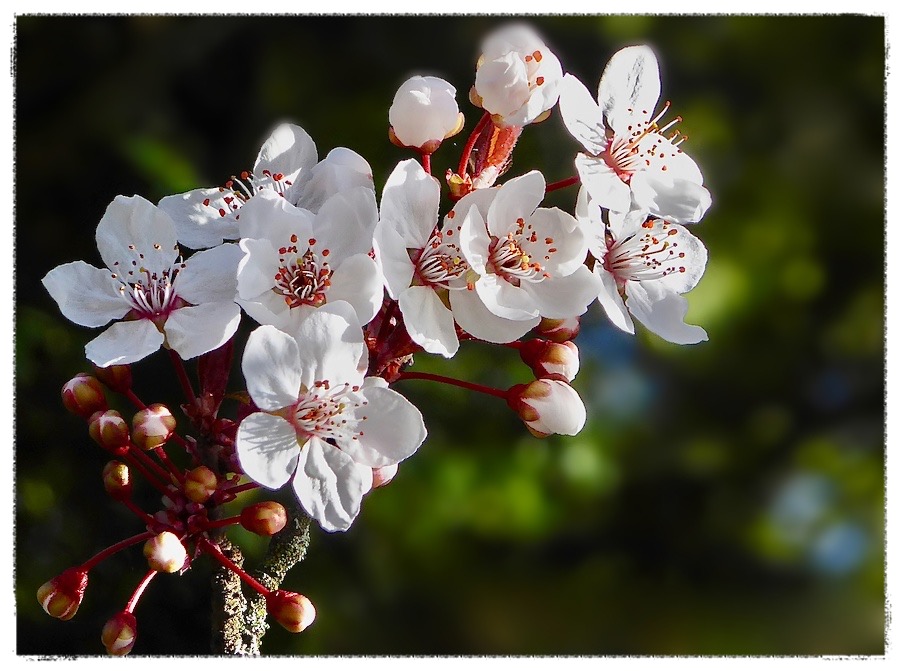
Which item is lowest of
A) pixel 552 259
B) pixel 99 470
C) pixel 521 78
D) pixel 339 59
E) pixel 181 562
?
pixel 181 562

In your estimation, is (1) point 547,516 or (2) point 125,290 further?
(1) point 547,516

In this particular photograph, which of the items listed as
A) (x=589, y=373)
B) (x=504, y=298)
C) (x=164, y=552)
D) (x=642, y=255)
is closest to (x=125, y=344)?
(x=164, y=552)

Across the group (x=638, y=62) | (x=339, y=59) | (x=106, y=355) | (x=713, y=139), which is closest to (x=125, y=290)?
(x=106, y=355)

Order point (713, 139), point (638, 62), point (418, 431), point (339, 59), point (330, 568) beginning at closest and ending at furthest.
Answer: point (418, 431)
point (638, 62)
point (330, 568)
point (339, 59)
point (713, 139)

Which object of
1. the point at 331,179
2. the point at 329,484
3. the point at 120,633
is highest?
the point at 331,179

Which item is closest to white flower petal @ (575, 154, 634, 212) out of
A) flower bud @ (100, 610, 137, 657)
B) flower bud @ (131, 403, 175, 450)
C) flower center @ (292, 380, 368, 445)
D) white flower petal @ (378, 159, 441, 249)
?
white flower petal @ (378, 159, 441, 249)

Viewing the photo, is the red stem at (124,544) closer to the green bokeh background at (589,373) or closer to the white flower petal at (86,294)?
the white flower petal at (86,294)

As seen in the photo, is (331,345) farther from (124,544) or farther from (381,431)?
(124,544)

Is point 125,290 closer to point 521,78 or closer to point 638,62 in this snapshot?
point 521,78
